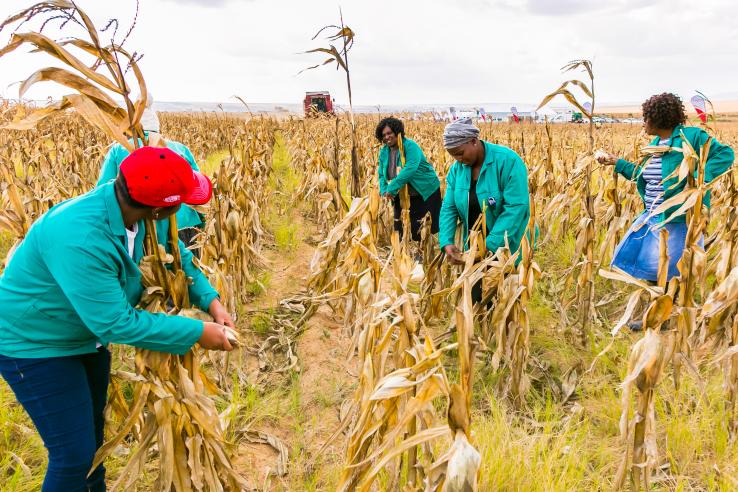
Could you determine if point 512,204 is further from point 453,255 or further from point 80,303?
point 80,303

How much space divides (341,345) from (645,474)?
88.7 inches

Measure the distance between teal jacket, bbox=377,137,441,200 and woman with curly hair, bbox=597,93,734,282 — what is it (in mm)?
1800

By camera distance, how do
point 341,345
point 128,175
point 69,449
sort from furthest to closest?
point 341,345 < point 69,449 < point 128,175

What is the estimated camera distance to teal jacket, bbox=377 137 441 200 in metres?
4.59

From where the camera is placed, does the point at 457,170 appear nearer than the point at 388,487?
No

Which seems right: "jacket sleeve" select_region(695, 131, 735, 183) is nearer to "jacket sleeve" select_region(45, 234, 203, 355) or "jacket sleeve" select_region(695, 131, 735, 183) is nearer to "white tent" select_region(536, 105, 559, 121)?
"white tent" select_region(536, 105, 559, 121)

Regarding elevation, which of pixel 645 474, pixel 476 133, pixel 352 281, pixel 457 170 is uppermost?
pixel 476 133

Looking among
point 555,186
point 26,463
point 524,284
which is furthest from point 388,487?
point 555,186

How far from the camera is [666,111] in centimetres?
313

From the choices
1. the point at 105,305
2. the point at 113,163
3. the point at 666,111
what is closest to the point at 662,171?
the point at 666,111

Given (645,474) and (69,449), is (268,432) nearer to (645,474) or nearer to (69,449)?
(69,449)

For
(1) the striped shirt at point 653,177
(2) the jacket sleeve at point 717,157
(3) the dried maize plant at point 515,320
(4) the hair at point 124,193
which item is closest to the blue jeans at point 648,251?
(1) the striped shirt at point 653,177

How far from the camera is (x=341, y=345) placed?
12.3 ft

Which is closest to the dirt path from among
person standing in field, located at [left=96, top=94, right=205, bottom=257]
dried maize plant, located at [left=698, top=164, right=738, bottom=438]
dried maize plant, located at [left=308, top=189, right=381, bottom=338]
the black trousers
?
dried maize plant, located at [left=308, top=189, right=381, bottom=338]
